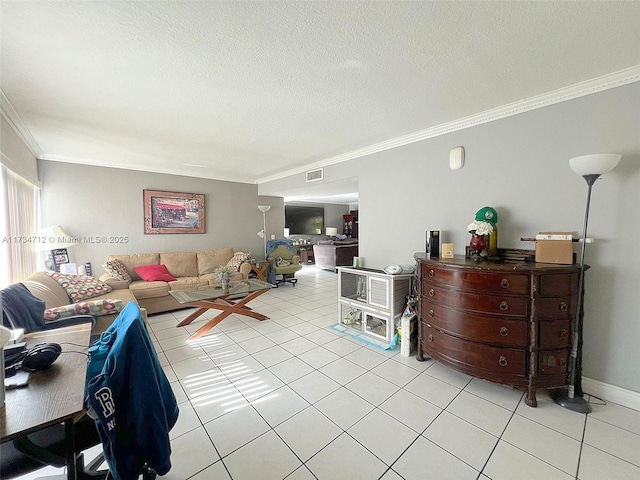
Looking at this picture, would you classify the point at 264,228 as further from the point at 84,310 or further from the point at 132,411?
the point at 132,411

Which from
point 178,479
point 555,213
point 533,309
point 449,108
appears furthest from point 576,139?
point 178,479

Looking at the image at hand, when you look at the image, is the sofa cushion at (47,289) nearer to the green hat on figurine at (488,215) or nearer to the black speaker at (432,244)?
the black speaker at (432,244)

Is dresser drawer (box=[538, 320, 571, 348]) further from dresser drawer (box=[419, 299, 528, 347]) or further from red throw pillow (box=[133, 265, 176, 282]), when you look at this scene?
red throw pillow (box=[133, 265, 176, 282])

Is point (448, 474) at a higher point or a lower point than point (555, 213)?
lower

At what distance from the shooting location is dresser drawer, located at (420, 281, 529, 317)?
74.1 inches

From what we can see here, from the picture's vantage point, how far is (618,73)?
5.87 feet

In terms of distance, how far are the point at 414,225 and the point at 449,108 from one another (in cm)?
123

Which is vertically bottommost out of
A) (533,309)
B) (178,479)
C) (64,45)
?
(178,479)

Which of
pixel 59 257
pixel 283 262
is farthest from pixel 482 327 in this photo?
pixel 59 257

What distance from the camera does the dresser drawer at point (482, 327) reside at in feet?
6.19

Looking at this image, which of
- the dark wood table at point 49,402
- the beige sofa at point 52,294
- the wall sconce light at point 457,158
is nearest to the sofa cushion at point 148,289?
the beige sofa at point 52,294

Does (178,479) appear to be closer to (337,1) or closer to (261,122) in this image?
(337,1)

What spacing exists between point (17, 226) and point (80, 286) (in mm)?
941

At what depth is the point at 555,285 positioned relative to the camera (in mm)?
1837
